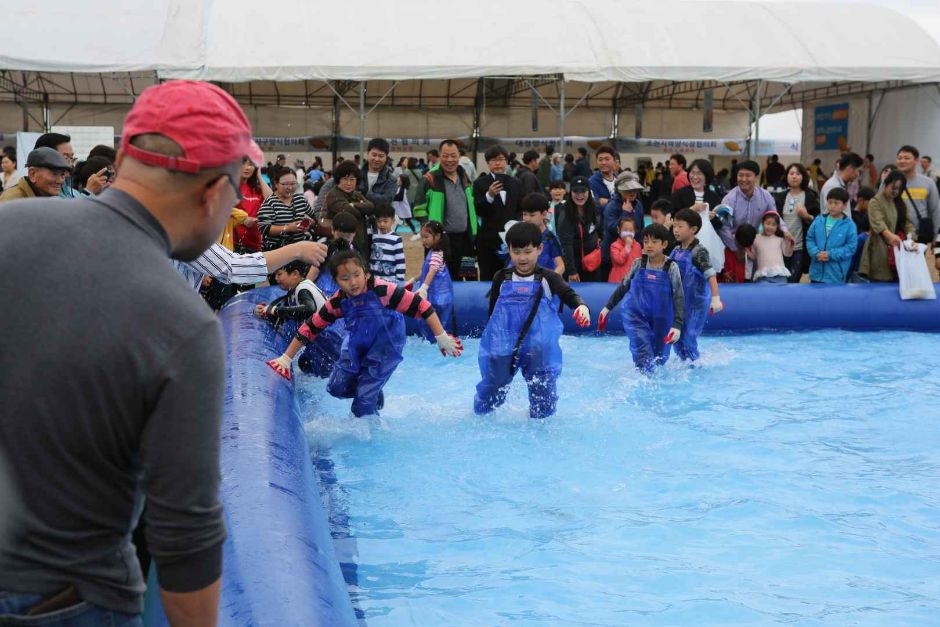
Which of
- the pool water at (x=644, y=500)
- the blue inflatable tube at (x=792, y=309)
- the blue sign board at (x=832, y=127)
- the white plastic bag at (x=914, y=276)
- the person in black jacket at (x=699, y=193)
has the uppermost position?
the blue sign board at (x=832, y=127)

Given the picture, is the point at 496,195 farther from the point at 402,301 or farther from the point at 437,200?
the point at 402,301

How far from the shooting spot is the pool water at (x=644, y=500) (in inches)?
165

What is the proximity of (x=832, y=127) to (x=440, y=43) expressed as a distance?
45.8 feet

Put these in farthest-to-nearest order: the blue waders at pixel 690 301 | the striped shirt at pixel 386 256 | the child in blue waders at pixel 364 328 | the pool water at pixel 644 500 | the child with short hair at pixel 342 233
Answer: the striped shirt at pixel 386 256
the blue waders at pixel 690 301
the child with short hair at pixel 342 233
the child in blue waders at pixel 364 328
the pool water at pixel 644 500

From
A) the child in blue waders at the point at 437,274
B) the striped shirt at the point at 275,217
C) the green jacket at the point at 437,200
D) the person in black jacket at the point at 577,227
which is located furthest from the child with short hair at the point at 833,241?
the striped shirt at the point at 275,217

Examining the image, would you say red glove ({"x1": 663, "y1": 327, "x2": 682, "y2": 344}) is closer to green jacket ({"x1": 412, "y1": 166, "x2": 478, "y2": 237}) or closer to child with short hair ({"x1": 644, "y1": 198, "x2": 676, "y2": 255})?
child with short hair ({"x1": 644, "y1": 198, "x2": 676, "y2": 255})

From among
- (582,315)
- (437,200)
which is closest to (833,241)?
(437,200)

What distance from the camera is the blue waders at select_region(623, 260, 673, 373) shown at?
25.9ft

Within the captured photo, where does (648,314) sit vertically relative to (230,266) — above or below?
below

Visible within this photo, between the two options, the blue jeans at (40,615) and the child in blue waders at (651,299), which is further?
the child in blue waders at (651,299)

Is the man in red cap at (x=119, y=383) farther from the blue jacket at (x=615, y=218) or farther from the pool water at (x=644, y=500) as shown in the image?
the blue jacket at (x=615, y=218)

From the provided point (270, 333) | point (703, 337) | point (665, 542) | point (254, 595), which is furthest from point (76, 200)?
point (703, 337)

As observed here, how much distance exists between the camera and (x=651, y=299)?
7.95 metres

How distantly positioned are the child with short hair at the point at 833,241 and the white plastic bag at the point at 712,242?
133cm
